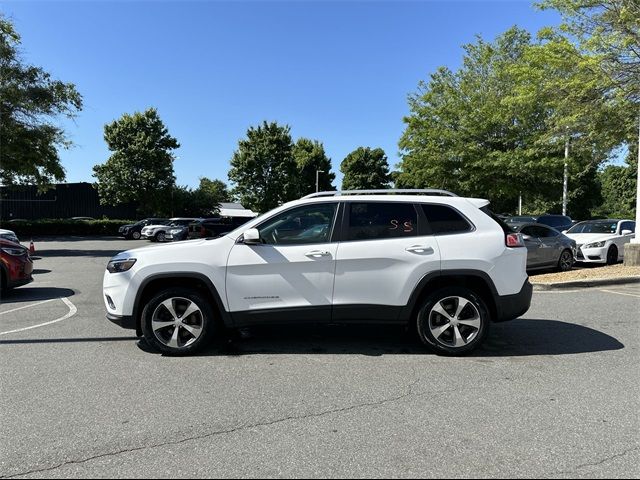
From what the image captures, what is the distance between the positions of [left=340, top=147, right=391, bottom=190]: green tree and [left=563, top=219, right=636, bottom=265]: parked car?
49.8 metres

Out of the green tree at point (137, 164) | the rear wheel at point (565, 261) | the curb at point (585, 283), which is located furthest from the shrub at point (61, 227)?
the curb at point (585, 283)

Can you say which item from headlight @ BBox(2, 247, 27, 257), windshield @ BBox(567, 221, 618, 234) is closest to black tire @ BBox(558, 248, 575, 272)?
windshield @ BBox(567, 221, 618, 234)

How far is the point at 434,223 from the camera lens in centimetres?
536

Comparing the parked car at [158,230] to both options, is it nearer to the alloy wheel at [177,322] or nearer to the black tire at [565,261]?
the black tire at [565,261]

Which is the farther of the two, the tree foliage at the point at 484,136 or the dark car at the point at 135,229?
the dark car at the point at 135,229

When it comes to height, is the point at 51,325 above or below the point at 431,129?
below

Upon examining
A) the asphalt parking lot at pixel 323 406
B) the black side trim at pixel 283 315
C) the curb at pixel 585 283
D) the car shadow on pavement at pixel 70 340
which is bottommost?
the asphalt parking lot at pixel 323 406

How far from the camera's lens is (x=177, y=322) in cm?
525

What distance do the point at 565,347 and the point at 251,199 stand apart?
1724 inches

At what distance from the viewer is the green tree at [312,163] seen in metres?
A: 64.1

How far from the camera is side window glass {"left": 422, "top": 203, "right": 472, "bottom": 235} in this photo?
5.35 m

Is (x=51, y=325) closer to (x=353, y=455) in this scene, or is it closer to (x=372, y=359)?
(x=372, y=359)

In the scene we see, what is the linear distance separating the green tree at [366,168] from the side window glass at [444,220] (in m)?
59.6

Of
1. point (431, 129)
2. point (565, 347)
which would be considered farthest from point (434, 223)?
point (431, 129)
